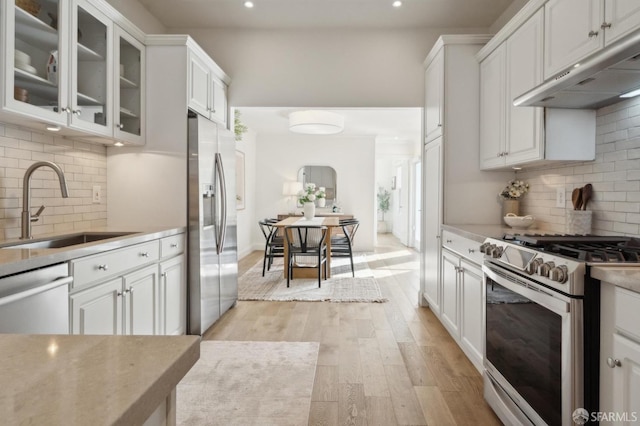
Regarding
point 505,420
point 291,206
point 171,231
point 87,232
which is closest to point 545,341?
point 505,420

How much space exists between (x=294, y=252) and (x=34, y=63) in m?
3.27

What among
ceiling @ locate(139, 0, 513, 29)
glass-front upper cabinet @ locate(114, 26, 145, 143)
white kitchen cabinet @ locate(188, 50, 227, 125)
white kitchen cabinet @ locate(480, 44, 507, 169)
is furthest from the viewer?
ceiling @ locate(139, 0, 513, 29)

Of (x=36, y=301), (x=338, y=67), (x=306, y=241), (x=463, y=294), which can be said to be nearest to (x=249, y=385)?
(x=36, y=301)

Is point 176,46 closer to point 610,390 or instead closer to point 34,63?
point 34,63

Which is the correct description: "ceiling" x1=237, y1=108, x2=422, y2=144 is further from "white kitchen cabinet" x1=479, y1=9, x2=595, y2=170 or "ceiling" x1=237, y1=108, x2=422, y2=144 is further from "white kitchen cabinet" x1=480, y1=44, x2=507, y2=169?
"white kitchen cabinet" x1=479, y1=9, x2=595, y2=170

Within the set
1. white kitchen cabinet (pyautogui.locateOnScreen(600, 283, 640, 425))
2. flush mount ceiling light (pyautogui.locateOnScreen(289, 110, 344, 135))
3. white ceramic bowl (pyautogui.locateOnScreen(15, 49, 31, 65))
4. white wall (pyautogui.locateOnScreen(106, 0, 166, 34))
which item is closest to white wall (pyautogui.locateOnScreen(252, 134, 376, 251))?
flush mount ceiling light (pyautogui.locateOnScreen(289, 110, 344, 135))

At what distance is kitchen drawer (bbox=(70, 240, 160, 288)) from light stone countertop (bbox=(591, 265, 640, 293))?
2.06m

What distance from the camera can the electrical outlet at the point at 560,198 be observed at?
2.54m

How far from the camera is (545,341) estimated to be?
1.54 meters

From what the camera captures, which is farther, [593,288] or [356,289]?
[356,289]

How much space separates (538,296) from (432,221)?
6.52 feet

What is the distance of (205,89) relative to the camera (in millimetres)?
3314

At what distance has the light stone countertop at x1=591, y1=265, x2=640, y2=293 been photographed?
44.5 inches

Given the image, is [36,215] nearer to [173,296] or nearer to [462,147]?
[173,296]
